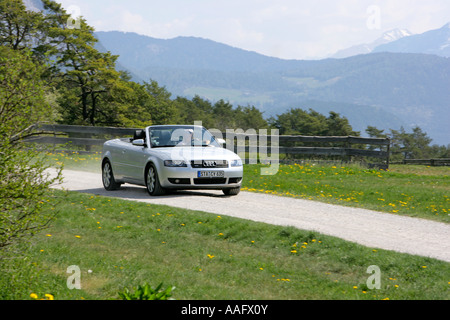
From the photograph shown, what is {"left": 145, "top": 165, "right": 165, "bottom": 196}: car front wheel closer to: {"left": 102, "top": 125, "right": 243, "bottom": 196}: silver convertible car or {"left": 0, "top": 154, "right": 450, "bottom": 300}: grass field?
{"left": 102, "top": 125, "right": 243, "bottom": 196}: silver convertible car

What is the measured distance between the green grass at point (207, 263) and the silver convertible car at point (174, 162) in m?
3.05

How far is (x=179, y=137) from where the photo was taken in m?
13.9

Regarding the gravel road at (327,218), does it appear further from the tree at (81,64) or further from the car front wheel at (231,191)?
the tree at (81,64)

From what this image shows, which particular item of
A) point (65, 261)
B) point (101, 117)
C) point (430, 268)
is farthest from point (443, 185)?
point (101, 117)

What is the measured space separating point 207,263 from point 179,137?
7157 millimetres

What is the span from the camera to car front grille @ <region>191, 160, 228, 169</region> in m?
12.9

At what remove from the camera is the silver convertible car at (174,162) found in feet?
42.2

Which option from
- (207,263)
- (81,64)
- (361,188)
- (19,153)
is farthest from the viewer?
(81,64)

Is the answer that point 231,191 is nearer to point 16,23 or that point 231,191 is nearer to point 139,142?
point 139,142

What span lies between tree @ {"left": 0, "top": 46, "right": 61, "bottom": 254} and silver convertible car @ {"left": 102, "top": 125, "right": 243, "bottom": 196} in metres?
7.38

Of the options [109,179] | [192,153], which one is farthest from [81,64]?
[192,153]

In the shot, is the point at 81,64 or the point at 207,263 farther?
the point at 81,64

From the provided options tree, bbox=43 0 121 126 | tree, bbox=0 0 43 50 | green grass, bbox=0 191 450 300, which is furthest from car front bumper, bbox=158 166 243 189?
tree, bbox=0 0 43 50

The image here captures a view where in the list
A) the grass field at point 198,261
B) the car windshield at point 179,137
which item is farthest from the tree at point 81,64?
the grass field at point 198,261
